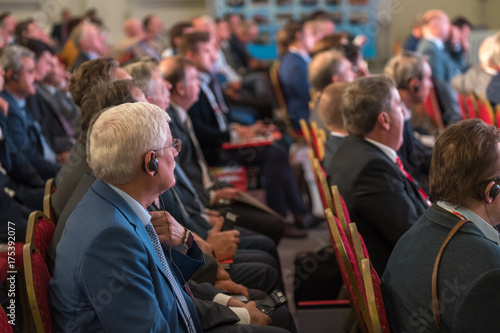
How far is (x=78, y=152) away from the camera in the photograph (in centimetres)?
240

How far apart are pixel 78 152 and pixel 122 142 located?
28.8 inches

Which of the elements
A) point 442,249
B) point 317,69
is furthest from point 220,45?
point 442,249

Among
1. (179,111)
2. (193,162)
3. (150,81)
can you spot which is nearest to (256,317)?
(150,81)

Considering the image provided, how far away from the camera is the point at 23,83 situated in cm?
411

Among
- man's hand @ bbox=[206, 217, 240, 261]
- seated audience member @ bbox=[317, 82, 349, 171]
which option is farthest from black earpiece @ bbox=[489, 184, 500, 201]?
seated audience member @ bbox=[317, 82, 349, 171]

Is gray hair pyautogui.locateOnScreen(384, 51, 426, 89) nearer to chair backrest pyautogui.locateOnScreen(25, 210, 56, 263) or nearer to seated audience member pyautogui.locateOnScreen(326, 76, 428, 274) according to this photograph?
seated audience member pyautogui.locateOnScreen(326, 76, 428, 274)

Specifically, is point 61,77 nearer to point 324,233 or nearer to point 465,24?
point 324,233

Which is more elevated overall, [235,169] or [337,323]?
[337,323]

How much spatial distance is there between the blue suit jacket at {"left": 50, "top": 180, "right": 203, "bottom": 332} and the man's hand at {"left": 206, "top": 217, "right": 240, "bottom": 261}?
111 centimetres

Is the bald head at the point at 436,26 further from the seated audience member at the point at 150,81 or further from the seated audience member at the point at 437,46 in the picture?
the seated audience member at the point at 150,81

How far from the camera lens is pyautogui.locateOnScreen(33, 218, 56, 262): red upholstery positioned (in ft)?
6.24

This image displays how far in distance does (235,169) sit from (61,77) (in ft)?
5.24

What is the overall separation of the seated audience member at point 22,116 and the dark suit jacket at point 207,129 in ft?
3.48

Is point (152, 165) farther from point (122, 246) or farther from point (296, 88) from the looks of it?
point (296, 88)
